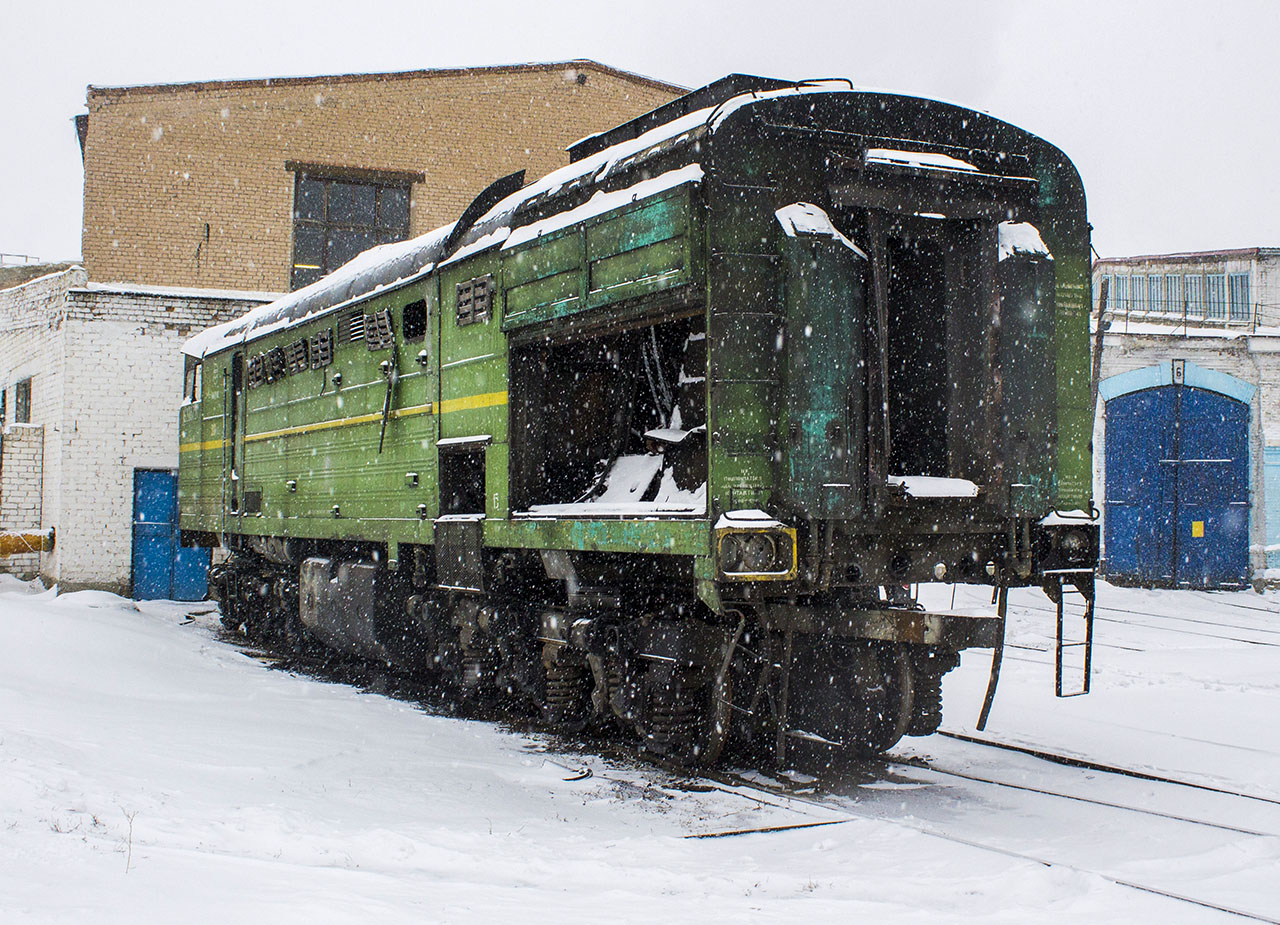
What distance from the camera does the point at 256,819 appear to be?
5.35m

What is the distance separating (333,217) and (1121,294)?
66.8 ft

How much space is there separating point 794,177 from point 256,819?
422cm

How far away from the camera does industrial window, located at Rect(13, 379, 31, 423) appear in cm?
1986

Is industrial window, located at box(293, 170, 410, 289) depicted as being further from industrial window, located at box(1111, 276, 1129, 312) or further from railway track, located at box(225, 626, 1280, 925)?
industrial window, located at box(1111, 276, 1129, 312)

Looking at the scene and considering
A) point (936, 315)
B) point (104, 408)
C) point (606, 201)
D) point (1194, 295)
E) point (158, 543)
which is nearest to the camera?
point (936, 315)

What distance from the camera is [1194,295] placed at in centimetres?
2912

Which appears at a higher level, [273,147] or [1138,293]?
[273,147]

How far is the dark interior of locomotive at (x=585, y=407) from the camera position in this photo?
7770mm

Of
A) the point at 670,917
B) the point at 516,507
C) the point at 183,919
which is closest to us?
the point at 183,919

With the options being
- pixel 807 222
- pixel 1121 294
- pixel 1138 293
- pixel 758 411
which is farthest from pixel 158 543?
pixel 1138 293

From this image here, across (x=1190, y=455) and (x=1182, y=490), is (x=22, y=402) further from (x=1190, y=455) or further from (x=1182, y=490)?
(x=1190, y=455)

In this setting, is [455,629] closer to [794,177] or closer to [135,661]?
[135,661]

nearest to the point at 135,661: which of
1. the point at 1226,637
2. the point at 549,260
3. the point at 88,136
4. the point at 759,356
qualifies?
the point at 549,260

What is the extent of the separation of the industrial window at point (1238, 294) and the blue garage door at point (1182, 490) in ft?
29.9
